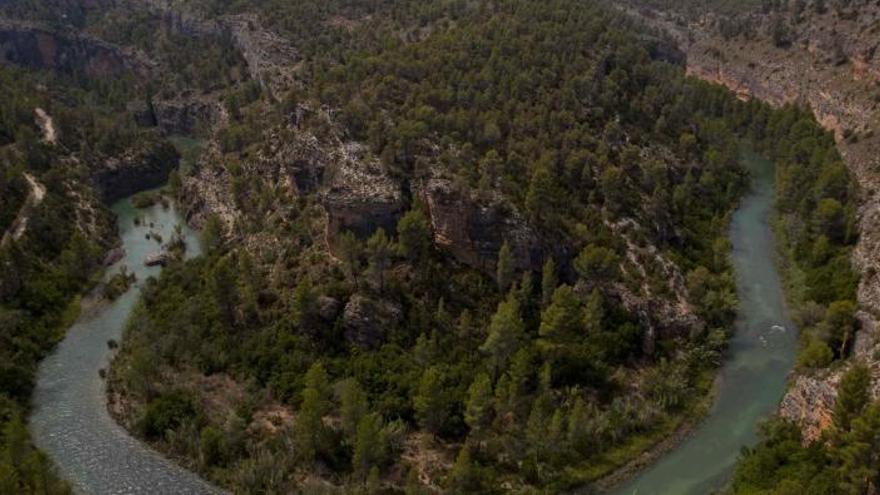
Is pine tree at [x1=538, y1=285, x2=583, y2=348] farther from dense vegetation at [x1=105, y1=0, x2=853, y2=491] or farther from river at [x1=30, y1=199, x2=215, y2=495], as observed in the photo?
river at [x1=30, y1=199, x2=215, y2=495]

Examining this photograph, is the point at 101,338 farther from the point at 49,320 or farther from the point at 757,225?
the point at 757,225

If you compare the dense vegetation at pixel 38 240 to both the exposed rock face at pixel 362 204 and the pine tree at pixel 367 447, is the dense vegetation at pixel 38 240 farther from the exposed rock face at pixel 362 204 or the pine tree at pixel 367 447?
the exposed rock face at pixel 362 204

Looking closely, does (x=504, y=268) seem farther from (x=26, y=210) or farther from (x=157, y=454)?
(x=26, y=210)

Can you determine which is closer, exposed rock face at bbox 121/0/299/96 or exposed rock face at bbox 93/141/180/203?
exposed rock face at bbox 121/0/299/96

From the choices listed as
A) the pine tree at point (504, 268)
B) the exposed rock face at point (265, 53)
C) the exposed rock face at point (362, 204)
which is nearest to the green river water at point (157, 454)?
the pine tree at point (504, 268)

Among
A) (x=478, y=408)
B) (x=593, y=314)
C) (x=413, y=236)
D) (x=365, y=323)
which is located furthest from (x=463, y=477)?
(x=413, y=236)

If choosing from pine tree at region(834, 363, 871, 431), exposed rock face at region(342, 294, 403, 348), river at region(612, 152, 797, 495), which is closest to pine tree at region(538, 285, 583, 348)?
river at region(612, 152, 797, 495)
